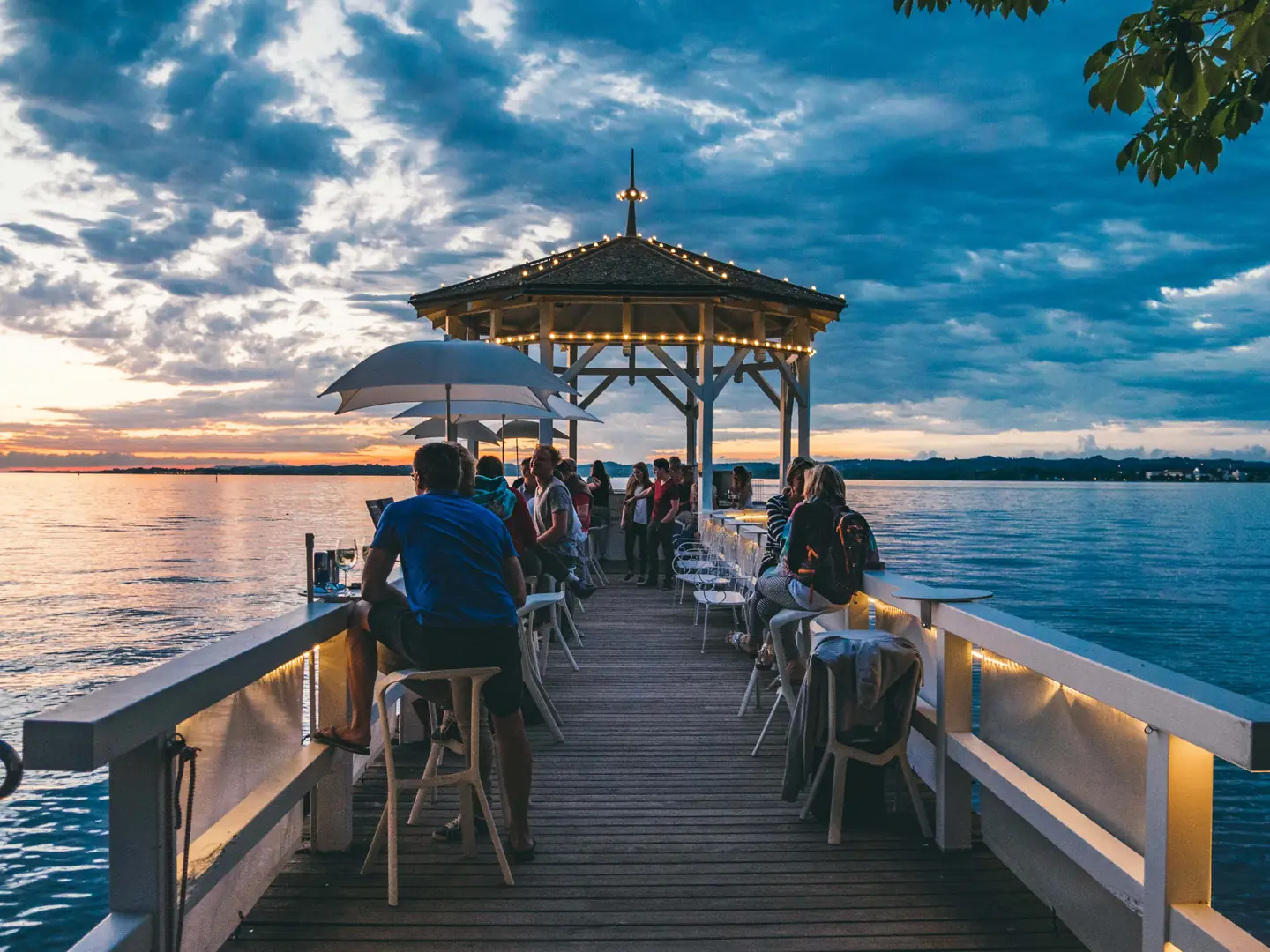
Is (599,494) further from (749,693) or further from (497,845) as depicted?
(497,845)

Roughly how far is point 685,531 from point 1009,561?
98.9 feet

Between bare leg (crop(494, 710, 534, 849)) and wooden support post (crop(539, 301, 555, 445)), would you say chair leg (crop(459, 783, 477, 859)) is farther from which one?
wooden support post (crop(539, 301, 555, 445))

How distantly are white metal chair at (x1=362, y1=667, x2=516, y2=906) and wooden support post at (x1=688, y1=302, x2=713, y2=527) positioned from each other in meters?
11.2

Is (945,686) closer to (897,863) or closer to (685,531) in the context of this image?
(897,863)

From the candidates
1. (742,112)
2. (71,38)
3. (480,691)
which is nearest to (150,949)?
(480,691)

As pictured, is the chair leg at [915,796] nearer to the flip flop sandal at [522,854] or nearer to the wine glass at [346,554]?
the flip flop sandal at [522,854]

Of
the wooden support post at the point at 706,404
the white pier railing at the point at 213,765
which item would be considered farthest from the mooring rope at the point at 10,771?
the wooden support post at the point at 706,404

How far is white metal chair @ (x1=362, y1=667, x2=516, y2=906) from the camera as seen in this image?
133 inches

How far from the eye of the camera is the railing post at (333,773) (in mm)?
3830

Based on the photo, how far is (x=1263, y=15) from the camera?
100 inches

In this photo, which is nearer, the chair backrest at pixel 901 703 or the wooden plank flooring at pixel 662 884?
the wooden plank flooring at pixel 662 884

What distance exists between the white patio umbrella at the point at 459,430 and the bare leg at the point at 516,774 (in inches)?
389

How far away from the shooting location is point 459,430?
1376cm

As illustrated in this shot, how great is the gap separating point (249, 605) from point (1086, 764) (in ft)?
81.2
